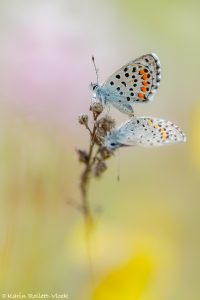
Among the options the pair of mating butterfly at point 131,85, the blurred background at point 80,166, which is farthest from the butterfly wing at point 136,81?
the blurred background at point 80,166

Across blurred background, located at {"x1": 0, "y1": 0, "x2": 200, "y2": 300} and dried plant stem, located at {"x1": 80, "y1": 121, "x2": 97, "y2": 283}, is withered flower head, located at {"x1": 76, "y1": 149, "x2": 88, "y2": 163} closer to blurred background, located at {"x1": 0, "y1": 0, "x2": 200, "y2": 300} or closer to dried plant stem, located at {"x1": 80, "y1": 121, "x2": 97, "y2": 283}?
dried plant stem, located at {"x1": 80, "y1": 121, "x2": 97, "y2": 283}

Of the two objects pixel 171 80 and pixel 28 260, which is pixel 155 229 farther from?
pixel 171 80

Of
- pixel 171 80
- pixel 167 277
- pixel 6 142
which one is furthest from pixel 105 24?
pixel 167 277

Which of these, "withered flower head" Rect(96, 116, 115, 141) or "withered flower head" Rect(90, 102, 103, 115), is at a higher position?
"withered flower head" Rect(90, 102, 103, 115)

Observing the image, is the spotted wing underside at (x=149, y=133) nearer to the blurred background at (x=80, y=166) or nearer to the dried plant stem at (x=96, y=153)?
the dried plant stem at (x=96, y=153)

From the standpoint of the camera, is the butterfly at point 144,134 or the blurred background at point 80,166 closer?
the butterfly at point 144,134

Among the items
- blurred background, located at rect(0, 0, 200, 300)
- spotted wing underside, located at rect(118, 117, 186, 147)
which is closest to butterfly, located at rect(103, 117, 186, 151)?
spotted wing underside, located at rect(118, 117, 186, 147)

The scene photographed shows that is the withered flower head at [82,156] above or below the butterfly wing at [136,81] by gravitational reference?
below

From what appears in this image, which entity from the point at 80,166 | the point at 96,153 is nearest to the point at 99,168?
the point at 96,153
